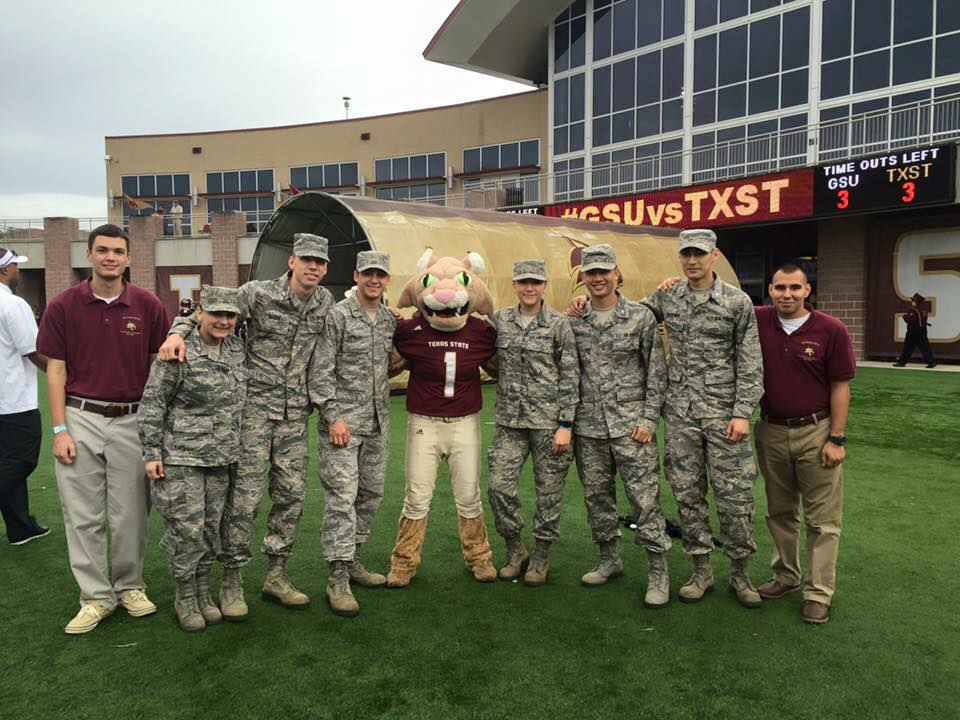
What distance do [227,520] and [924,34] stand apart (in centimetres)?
2087

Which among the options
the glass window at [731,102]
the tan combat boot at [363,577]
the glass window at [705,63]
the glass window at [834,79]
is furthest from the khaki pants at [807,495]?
the glass window at [705,63]

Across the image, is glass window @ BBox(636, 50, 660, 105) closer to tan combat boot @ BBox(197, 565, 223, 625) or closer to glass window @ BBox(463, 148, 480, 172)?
glass window @ BBox(463, 148, 480, 172)

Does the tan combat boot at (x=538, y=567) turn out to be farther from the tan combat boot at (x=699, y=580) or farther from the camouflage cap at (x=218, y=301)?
the camouflage cap at (x=218, y=301)

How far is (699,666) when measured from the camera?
3375 millimetres

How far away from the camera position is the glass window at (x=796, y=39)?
66.1 feet

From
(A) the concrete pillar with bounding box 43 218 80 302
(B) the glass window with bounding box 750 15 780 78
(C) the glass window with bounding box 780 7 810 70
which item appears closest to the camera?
(C) the glass window with bounding box 780 7 810 70

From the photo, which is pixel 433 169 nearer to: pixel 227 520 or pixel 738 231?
pixel 738 231

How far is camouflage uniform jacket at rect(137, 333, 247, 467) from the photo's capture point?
3.58 m

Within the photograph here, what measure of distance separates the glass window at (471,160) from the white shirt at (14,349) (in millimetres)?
28772

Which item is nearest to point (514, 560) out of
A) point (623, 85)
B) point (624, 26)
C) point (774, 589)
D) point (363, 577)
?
point (363, 577)

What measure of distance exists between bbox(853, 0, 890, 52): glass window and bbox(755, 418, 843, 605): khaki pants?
19167 millimetres

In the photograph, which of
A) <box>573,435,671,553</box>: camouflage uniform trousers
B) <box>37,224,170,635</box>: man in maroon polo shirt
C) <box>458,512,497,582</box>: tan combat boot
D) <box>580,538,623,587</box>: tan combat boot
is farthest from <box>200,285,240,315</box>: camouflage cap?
<box>580,538,623,587</box>: tan combat boot

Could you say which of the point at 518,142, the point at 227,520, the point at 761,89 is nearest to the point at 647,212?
the point at 761,89

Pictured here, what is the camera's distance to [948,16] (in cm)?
1759
